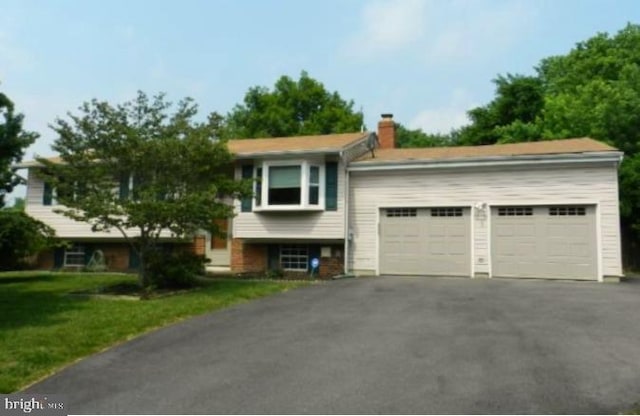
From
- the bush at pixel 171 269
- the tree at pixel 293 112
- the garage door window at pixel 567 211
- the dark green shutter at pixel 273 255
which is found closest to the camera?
the bush at pixel 171 269

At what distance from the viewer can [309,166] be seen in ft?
54.4

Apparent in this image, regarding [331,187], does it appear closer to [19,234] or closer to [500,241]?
[500,241]

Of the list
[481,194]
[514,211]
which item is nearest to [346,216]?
[481,194]

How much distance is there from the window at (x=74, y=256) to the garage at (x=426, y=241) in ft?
38.1

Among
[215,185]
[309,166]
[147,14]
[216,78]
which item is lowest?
[215,185]

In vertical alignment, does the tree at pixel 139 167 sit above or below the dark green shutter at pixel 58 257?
above

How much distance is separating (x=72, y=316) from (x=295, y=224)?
326 inches

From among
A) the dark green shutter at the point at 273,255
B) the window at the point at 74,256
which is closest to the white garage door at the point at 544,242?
the dark green shutter at the point at 273,255

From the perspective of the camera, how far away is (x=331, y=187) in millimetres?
16625

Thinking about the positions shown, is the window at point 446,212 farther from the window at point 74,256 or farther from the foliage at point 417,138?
the foliage at point 417,138

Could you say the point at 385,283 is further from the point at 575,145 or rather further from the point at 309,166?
the point at 575,145

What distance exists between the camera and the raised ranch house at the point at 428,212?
14492mm

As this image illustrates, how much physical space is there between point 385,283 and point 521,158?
5.33m

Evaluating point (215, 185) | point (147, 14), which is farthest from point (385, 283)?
point (147, 14)
